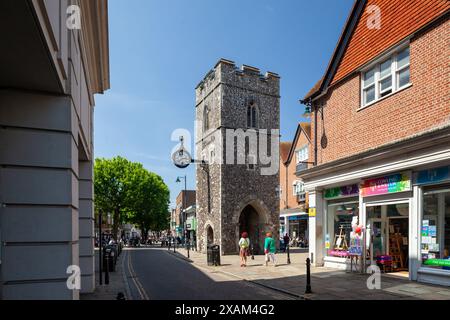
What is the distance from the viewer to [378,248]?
13.4 m

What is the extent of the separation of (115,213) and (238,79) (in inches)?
1077

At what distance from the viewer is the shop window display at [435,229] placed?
1028 cm

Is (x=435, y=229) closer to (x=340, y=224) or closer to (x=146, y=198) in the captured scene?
(x=340, y=224)

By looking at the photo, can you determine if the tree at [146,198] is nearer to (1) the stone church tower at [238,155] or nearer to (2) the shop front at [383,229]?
(1) the stone church tower at [238,155]

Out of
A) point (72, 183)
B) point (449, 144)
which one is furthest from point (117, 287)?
point (449, 144)

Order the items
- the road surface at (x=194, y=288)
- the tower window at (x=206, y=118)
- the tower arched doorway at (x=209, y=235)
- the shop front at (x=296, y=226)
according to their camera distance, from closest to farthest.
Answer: the road surface at (x=194, y=288)
the tower arched doorway at (x=209, y=235)
the tower window at (x=206, y=118)
the shop front at (x=296, y=226)

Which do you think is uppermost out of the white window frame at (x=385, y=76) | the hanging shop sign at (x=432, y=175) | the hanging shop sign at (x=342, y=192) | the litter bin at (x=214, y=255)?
the white window frame at (x=385, y=76)

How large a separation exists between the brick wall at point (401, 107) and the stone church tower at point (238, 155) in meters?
13.8

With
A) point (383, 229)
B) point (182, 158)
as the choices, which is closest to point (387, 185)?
point (383, 229)

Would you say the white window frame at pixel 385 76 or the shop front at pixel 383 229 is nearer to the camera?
the white window frame at pixel 385 76

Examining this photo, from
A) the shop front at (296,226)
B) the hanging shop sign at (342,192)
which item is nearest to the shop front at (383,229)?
the hanging shop sign at (342,192)

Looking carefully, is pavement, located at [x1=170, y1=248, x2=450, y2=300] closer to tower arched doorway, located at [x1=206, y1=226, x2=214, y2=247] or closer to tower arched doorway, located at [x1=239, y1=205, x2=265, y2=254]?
tower arched doorway, located at [x1=239, y1=205, x2=265, y2=254]

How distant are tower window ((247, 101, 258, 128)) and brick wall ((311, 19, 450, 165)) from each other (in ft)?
47.7
